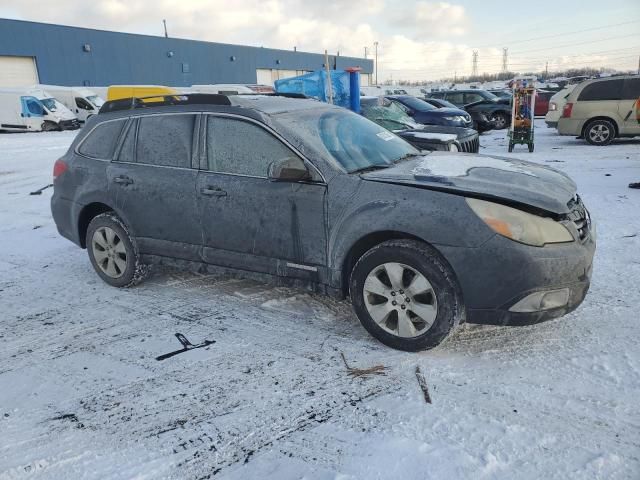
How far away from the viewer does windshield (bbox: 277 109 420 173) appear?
3.74 metres

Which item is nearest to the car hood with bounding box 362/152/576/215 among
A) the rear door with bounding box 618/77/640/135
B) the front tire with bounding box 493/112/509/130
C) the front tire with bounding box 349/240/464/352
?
the front tire with bounding box 349/240/464/352

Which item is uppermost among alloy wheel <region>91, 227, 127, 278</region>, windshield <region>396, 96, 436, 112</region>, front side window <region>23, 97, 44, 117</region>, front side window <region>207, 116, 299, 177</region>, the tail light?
front side window <region>23, 97, 44, 117</region>

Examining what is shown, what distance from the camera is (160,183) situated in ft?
13.9

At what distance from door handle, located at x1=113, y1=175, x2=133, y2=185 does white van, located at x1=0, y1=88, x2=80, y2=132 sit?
23.0m

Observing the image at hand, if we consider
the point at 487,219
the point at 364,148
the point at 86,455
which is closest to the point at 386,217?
the point at 487,219

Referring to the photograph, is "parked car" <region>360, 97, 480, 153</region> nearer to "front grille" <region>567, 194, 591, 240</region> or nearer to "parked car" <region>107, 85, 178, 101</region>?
"front grille" <region>567, 194, 591, 240</region>

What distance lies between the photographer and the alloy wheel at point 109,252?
4.64 metres

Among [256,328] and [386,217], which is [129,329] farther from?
[386,217]

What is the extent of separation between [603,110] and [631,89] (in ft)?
2.45

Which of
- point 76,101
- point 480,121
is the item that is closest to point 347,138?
point 480,121

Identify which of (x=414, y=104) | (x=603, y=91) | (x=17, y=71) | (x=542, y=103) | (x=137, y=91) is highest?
(x=17, y=71)

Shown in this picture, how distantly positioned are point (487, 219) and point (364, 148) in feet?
4.49

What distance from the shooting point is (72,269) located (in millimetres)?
5312

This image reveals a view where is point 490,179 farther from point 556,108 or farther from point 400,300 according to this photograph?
point 556,108
